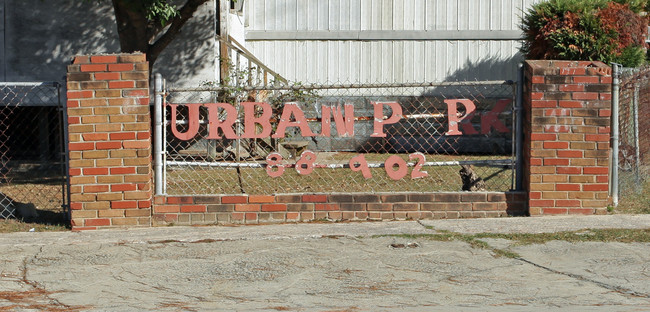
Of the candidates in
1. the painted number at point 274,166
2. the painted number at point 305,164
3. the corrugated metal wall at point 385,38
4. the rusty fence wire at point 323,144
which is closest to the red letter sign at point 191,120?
the rusty fence wire at point 323,144

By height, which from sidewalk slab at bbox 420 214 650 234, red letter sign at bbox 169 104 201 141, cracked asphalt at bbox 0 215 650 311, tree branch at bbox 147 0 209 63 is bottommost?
cracked asphalt at bbox 0 215 650 311

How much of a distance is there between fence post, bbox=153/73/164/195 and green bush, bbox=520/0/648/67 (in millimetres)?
8549

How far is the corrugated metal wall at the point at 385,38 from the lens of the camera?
17.3 m

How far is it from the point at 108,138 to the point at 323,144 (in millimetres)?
7177

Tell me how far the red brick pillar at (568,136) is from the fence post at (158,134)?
12.1ft

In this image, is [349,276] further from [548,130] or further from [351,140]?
[351,140]

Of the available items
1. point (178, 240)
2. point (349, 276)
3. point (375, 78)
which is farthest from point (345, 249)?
point (375, 78)

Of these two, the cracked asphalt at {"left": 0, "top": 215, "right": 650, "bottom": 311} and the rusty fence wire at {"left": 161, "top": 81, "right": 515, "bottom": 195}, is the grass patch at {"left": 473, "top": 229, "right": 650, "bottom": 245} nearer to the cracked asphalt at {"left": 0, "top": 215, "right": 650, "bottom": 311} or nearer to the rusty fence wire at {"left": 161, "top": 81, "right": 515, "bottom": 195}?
the cracked asphalt at {"left": 0, "top": 215, "right": 650, "bottom": 311}

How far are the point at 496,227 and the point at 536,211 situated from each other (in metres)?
0.71

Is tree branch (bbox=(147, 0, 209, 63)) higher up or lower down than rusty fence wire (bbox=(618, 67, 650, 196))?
higher up

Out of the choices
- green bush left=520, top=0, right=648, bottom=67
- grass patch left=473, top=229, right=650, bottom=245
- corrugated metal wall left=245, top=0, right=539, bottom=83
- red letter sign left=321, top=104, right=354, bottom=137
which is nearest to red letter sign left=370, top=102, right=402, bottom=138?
red letter sign left=321, top=104, right=354, bottom=137

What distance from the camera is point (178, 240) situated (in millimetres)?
6840

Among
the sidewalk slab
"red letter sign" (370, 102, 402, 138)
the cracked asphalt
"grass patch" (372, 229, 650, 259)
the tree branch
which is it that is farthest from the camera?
the tree branch

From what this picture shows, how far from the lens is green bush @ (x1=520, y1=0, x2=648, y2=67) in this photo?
1377 centimetres
